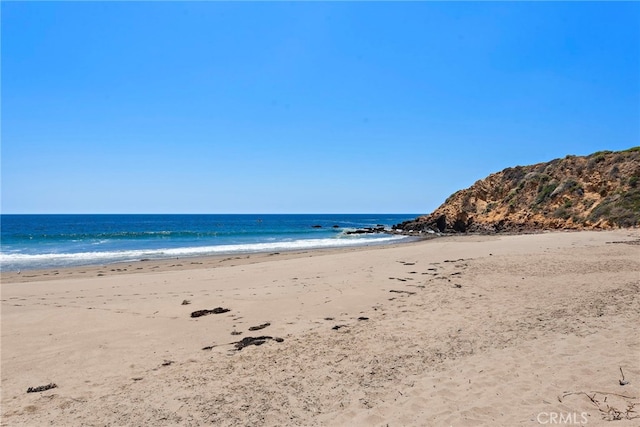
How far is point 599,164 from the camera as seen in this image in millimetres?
35750

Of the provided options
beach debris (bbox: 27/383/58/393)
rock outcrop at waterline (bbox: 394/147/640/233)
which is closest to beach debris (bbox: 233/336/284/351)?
beach debris (bbox: 27/383/58/393)

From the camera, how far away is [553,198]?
1443 inches

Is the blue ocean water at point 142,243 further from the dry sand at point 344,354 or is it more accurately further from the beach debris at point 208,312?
the beach debris at point 208,312

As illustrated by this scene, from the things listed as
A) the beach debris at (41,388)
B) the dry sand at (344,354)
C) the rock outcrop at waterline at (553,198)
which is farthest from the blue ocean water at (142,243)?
the beach debris at (41,388)

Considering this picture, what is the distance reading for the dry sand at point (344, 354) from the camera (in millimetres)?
4352

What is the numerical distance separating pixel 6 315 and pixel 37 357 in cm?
407

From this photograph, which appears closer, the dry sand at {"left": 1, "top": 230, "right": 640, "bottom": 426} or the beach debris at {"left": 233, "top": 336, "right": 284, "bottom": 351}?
the dry sand at {"left": 1, "top": 230, "right": 640, "bottom": 426}

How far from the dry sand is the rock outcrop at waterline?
22505 mm

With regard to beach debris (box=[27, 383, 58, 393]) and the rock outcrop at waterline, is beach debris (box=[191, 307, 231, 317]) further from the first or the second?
the rock outcrop at waterline

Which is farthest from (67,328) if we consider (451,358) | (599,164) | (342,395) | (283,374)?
(599,164)

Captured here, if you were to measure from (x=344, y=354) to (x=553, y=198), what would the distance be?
37.9m

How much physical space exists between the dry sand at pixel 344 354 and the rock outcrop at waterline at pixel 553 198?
22.5 metres

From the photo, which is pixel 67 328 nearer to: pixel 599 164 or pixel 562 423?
pixel 562 423

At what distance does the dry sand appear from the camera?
4.35m
